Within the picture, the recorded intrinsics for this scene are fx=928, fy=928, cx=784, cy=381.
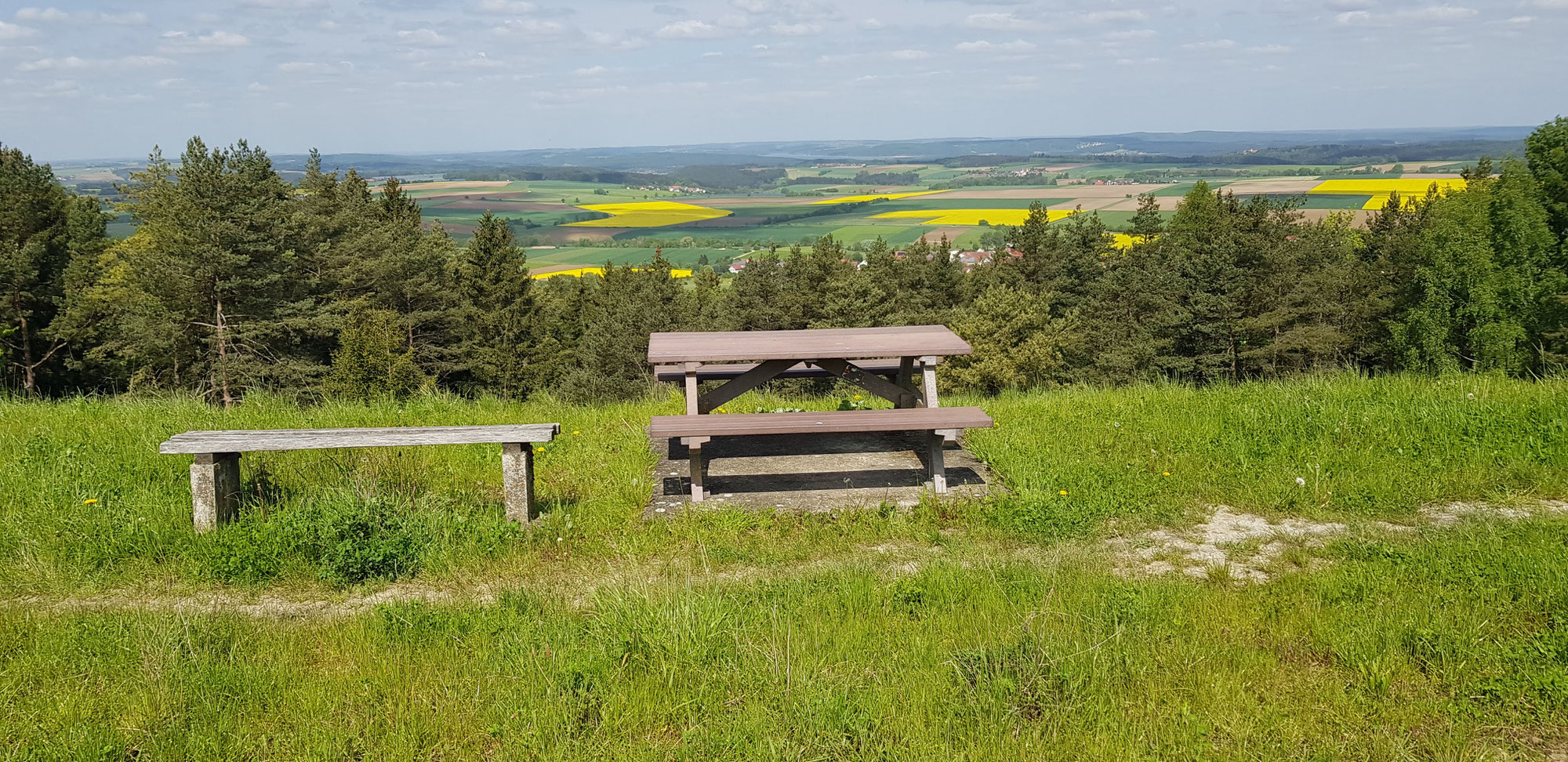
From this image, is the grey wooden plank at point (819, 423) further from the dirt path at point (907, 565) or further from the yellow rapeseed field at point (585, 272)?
the yellow rapeseed field at point (585, 272)

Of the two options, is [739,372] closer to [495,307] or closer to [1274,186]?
[495,307]

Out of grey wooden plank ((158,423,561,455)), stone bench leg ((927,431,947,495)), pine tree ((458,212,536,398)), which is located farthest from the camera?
pine tree ((458,212,536,398))

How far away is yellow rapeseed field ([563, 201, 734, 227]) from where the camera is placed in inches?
4574

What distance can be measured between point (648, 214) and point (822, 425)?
12836 cm

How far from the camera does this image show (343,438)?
495 cm

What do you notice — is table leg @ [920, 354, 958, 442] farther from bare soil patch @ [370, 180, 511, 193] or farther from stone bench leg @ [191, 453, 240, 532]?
bare soil patch @ [370, 180, 511, 193]

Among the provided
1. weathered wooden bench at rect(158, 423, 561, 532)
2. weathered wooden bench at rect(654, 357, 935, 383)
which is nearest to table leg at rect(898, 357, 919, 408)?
weathered wooden bench at rect(654, 357, 935, 383)

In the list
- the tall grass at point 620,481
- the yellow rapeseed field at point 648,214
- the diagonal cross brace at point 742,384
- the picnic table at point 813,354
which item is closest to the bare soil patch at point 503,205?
the yellow rapeseed field at point 648,214

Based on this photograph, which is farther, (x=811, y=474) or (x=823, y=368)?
(x=823, y=368)

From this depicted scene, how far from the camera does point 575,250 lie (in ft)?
296

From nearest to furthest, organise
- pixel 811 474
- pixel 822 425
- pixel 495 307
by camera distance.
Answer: pixel 822 425 < pixel 811 474 < pixel 495 307

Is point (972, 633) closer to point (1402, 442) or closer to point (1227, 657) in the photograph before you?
point (1227, 657)

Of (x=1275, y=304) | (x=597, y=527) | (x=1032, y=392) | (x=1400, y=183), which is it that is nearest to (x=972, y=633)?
(x=597, y=527)

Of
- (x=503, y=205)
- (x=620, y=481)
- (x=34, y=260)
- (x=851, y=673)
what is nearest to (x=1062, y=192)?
(x=503, y=205)
